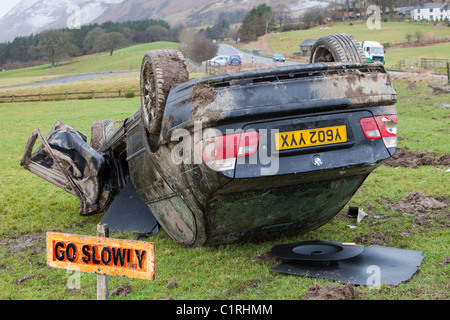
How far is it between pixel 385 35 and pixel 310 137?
80.3 meters

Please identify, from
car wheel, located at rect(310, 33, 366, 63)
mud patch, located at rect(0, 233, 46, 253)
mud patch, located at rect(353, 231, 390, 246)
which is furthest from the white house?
mud patch, located at rect(0, 233, 46, 253)

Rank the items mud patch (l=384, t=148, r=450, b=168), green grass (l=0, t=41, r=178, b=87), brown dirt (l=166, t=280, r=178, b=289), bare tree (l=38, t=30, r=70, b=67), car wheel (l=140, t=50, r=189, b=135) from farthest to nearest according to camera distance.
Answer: bare tree (l=38, t=30, r=70, b=67) → green grass (l=0, t=41, r=178, b=87) → mud patch (l=384, t=148, r=450, b=168) → car wheel (l=140, t=50, r=189, b=135) → brown dirt (l=166, t=280, r=178, b=289)

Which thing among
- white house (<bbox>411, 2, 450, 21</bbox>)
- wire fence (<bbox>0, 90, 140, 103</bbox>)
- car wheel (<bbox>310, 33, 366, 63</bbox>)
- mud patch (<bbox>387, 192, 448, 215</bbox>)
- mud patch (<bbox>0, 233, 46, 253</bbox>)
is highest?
white house (<bbox>411, 2, 450, 21</bbox>)

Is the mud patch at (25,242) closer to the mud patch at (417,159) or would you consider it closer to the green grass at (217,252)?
the green grass at (217,252)

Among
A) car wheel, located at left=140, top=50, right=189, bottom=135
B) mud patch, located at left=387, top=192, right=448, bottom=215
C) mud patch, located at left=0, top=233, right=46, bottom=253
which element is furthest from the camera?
mud patch, located at left=387, top=192, right=448, bottom=215

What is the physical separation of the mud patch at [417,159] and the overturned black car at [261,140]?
471 cm

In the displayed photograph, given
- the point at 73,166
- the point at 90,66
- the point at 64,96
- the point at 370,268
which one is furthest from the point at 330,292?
the point at 90,66

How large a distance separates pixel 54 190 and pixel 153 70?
5.57 metres

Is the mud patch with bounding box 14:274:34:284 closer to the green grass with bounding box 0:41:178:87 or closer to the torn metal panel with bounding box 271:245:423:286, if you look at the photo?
the torn metal panel with bounding box 271:245:423:286

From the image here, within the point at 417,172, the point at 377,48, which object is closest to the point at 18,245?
the point at 417,172

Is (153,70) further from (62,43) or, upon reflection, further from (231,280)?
(62,43)

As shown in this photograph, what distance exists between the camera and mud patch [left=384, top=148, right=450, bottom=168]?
9.32 metres

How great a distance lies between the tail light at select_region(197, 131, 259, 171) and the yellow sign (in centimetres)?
96

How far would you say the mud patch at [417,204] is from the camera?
655 centimetres
